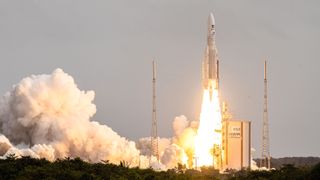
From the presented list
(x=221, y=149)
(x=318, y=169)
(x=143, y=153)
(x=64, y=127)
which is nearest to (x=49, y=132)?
(x=64, y=127)

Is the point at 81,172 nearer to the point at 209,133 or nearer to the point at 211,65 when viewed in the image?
the point at 211,65

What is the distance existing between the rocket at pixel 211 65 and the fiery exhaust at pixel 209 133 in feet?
2.15

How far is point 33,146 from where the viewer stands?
310ft

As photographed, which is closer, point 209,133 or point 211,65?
point 211,65

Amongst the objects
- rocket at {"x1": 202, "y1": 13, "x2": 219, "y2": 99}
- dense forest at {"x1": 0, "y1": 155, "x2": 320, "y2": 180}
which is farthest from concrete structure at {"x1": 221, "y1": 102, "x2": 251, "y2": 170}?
dense forest at {"x1": 0, "y1": 155, "x2": 320, "y2": 180}

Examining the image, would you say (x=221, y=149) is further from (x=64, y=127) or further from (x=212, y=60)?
(x=64, y=127)

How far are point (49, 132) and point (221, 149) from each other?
1866cm

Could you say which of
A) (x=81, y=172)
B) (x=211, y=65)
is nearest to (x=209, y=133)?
(x=211, y=65)

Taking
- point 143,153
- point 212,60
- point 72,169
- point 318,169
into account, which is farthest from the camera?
point 143,153

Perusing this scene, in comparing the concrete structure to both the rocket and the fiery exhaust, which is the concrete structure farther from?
the rocket

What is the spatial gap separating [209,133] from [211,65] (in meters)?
7.23

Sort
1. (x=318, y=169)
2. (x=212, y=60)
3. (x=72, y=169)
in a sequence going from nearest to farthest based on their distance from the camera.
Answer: (x=318, y=169) → (x=72, y=169) → (x=212, y=60)

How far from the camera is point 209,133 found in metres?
90.2

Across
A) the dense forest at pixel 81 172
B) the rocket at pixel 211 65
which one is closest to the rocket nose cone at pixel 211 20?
the rocket at pixel 211 65
